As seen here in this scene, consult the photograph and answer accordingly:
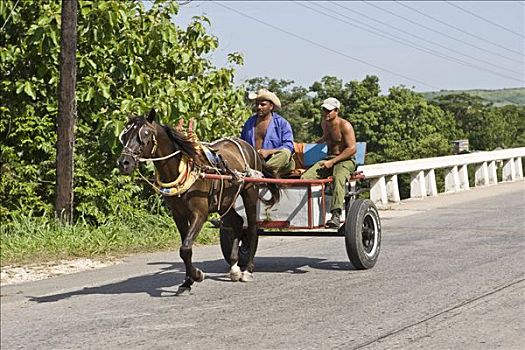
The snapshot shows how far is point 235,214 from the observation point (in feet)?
38.2

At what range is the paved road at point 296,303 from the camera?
816 centimetres

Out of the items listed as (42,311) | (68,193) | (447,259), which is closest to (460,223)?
(447,259)

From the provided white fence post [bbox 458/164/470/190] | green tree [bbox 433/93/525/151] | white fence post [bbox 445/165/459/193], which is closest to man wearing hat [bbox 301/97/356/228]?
white fence post [bbox 445/165/459/193]

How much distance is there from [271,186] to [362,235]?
4.30 feet

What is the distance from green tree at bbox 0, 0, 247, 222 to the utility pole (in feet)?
1.70

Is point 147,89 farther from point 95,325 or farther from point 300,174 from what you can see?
point 95,325

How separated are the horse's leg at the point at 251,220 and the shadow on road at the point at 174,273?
304mm

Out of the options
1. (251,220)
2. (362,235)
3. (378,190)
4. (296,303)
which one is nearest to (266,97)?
(251,220)

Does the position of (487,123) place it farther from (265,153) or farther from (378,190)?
(265,153)

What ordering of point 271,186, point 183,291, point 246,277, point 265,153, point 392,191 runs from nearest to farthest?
1. point 183,291
2. point 246,277
3. point 271,186
4. point 265,153
5. point 392,191

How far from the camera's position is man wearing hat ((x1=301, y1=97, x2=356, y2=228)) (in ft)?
38.0

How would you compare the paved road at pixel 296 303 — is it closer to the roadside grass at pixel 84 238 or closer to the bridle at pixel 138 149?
the roadside grass at pixel 84 238

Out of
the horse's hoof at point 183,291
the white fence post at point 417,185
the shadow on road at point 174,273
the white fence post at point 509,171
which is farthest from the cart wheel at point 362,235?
the white fence post at point 509,171

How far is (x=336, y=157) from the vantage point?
1172 cm
